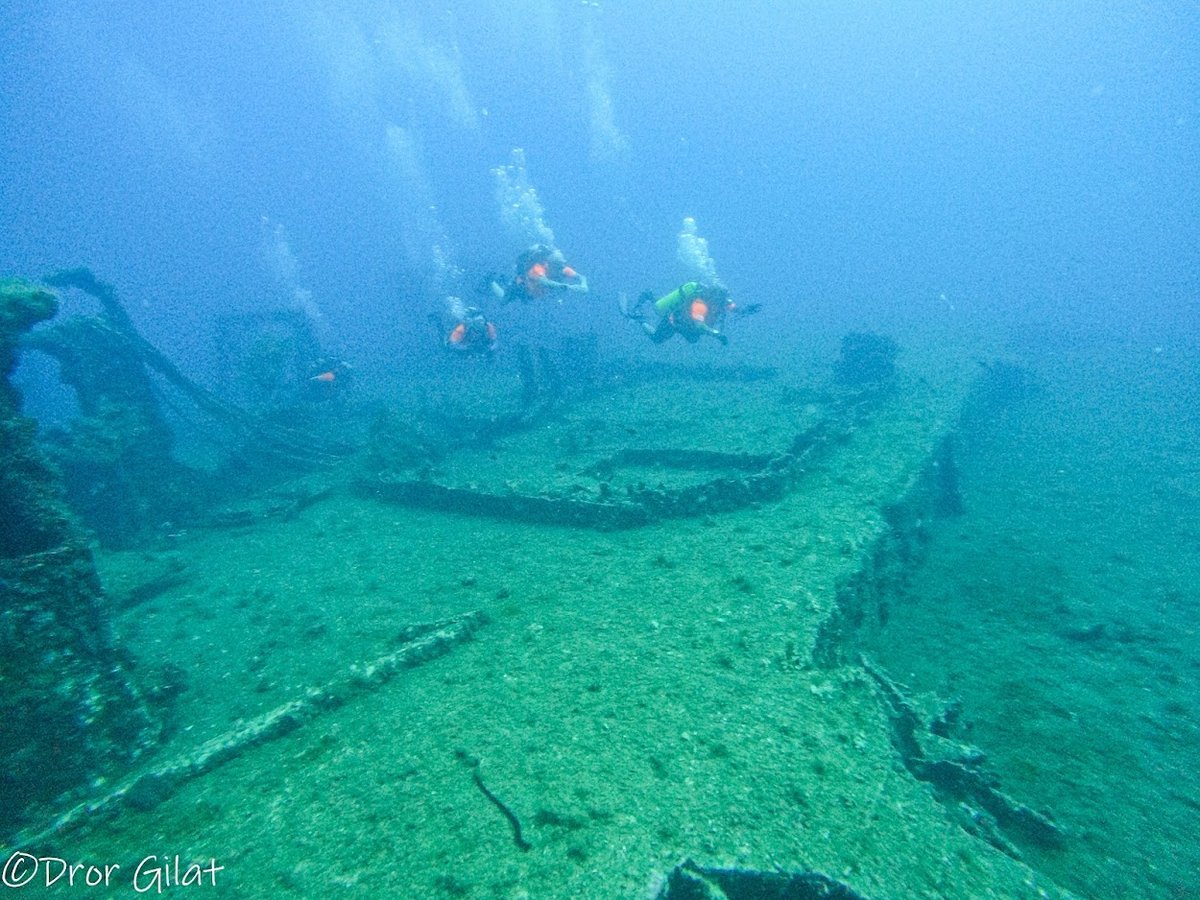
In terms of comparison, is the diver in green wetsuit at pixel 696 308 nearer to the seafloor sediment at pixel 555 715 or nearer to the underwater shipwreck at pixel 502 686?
the underwater shipwreck at pixel 502 686

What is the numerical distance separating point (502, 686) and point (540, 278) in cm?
852

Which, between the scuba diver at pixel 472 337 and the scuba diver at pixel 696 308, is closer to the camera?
the scuba diver at pixel 696 308

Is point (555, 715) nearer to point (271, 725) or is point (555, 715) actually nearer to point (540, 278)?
point (271, 725)

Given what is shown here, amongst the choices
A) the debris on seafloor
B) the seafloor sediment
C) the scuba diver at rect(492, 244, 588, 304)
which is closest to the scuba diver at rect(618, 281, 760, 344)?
the scuba diver at rect(492, 244, 588, 304)

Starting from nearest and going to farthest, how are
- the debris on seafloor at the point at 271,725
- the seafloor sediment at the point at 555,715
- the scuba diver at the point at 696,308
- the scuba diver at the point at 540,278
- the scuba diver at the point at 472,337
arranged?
the seafloor sediment at the point at 555,715, the debris on seafloor at the point at 271,725, the scuba diver at the point at 696,308, the scuba diver at the point at 472,337, the scuba diver at the point at 540,278

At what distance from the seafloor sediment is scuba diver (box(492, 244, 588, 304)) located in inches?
193

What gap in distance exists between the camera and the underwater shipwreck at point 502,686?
2715 millimetres

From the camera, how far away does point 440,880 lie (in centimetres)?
252

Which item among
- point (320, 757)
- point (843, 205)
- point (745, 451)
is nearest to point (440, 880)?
point (320, 757)

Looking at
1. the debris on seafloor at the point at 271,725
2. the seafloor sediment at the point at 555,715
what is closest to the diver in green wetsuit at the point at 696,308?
the seafloor sediment at the point at 555,715

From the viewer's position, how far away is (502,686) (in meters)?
3.92

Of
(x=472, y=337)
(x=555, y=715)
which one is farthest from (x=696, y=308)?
(x=555, y=715)

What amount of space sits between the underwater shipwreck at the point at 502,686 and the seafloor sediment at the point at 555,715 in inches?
0.8

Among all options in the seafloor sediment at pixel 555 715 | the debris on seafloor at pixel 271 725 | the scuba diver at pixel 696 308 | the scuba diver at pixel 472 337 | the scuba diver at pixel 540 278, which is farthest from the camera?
the scuba diver at pixel 540 278
